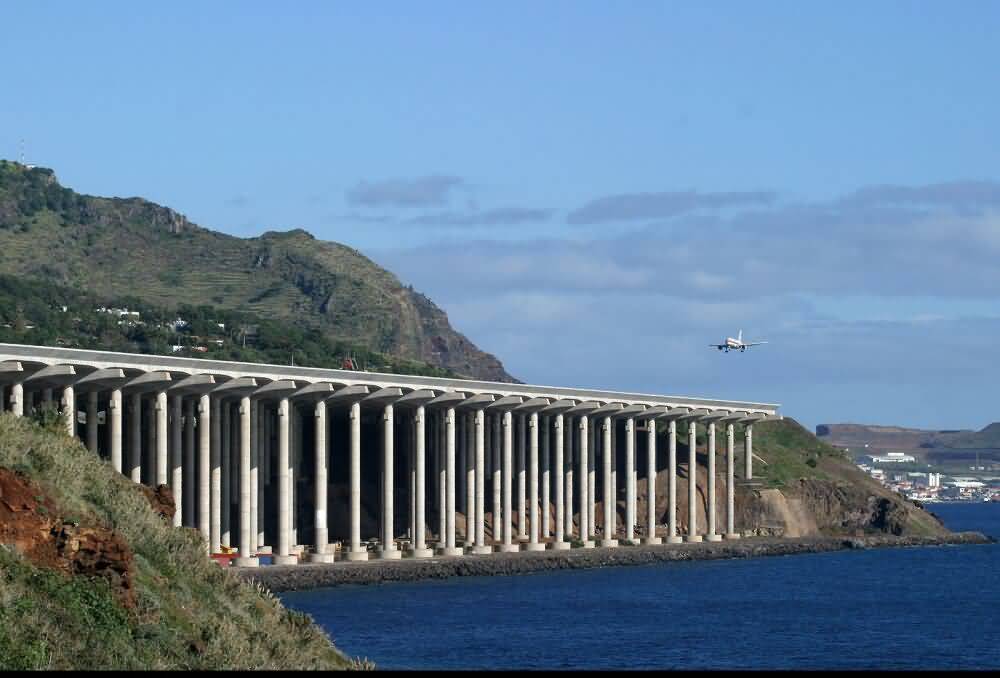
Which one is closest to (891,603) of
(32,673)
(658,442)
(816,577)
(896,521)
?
(816,577)

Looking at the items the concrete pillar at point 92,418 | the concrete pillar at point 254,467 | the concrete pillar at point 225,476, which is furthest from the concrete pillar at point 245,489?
the concrete pillar at point 92,418

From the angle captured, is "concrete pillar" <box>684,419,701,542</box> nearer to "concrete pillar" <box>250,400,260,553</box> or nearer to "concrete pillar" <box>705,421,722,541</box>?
"concrete pillar" <box>705,421,722,541</box>

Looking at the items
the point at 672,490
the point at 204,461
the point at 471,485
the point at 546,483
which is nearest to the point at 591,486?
the point at 546,483

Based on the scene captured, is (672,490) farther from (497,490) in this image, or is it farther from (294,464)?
(294,464)

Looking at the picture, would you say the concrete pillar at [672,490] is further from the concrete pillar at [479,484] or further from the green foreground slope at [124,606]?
the green foreground slope at [124,606]

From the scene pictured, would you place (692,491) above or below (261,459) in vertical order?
below

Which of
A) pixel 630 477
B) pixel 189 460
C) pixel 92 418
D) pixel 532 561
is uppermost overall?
pixel 92 418

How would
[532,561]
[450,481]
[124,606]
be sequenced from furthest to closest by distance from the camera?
[532,561] → [450,481] → [124,606]
